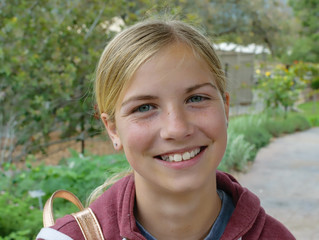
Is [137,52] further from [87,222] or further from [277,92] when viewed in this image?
[277,92]

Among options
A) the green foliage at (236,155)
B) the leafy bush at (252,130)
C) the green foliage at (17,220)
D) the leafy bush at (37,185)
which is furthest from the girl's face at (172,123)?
the leafy bush at (252,130)

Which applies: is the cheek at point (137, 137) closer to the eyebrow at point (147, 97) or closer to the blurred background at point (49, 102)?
the eyebrow at point (147, 97)

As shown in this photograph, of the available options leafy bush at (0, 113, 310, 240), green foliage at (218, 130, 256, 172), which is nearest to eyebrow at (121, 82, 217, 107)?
leafy bush at (0, 113, 310, 240)

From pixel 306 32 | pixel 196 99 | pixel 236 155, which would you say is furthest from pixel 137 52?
pixel 306 32

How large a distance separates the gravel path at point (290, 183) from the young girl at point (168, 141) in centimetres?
321

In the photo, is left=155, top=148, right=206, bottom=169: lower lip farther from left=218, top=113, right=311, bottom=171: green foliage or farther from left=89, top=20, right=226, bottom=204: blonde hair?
left=218, top=113, right=311, bottom=171: green foliage

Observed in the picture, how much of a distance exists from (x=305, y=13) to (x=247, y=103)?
1054cm

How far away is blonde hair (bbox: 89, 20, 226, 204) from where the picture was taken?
144 cm

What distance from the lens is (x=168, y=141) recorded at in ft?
4.50

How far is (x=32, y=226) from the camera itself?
2.90m

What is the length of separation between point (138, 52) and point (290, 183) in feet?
17.8

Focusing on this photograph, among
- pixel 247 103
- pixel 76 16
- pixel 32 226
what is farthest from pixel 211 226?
pixel 247 103

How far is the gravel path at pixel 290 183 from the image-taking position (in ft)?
15.8

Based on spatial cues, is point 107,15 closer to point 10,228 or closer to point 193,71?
point 10,228
